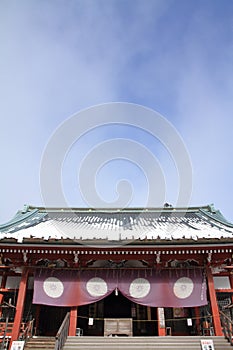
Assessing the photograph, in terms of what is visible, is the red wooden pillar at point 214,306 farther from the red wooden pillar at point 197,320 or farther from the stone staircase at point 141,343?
the red wooden pillar at point 197,320

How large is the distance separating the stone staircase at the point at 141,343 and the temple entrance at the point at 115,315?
125 inches

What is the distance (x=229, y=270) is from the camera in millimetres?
11758

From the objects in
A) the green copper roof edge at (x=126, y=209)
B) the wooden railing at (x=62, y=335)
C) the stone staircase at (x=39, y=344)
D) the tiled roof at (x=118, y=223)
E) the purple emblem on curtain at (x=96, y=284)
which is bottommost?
the stone staircase at (x=39, y=344)

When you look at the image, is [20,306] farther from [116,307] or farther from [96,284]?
[116,307]

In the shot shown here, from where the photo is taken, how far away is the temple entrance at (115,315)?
12914 millimetres

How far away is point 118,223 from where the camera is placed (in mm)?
16156

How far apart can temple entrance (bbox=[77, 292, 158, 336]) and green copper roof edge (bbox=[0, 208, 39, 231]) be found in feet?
18.7

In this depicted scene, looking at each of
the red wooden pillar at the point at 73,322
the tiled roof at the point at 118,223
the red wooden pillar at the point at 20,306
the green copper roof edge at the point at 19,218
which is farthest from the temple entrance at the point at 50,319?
the green copper roof edge at the point at 19,218

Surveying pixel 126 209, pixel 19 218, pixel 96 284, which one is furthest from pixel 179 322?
pixel 19 218

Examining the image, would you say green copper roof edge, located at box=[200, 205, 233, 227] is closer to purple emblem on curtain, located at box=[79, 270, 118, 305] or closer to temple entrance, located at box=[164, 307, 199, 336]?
temple entrance, located at box=[164, 307, 199, 336]

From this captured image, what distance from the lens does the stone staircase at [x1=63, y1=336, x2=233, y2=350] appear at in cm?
919

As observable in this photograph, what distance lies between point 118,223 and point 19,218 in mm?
5749

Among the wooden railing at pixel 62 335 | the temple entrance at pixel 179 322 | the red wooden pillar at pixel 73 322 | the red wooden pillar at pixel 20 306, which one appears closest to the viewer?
the wooden railing at pixel 62 335

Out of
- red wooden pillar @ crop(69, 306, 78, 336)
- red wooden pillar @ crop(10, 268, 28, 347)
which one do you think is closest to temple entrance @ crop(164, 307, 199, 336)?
red wooden pillar @ crop(69, 306, 78, 336)
